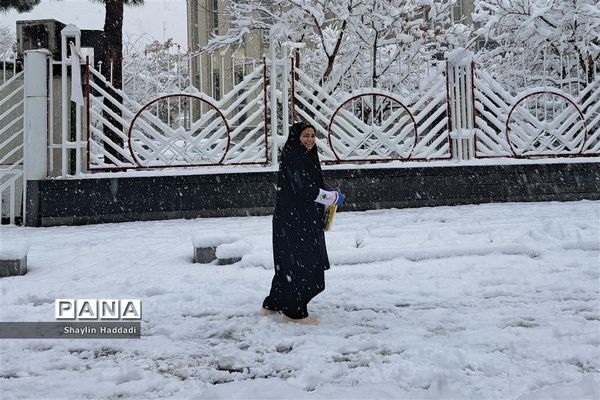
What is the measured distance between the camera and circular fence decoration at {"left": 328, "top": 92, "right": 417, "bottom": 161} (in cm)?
831

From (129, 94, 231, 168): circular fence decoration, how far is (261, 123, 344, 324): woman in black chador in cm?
434

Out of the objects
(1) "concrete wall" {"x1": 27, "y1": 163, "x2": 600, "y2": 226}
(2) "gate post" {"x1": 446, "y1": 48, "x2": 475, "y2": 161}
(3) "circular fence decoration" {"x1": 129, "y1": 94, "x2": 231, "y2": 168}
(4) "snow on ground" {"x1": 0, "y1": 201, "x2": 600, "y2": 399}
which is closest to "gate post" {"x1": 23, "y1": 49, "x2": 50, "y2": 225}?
(1) "concrete wall" {"x1": 27, "y1": 163, "x2": 600, "y2": 226}

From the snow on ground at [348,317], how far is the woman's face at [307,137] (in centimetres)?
127

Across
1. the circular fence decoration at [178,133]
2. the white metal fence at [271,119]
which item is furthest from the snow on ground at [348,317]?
the white metal fence at [271,119]

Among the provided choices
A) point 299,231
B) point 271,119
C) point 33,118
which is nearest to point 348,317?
point 299,231

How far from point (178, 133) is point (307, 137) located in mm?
4469

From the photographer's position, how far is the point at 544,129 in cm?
885

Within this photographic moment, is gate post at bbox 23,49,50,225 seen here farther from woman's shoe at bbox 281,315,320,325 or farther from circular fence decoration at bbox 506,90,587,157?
circular fence decoration at bbox 506,90,587,157

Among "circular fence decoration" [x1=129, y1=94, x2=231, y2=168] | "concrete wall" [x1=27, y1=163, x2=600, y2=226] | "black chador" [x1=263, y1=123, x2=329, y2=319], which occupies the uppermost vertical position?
"circular fence decoration" [x1=129, y1=94, x2=231, y2=168]

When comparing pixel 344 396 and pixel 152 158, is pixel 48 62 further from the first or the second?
pixel 344 396

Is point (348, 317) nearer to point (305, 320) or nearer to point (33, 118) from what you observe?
point (305, 320)

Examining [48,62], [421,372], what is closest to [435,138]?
[48,62]

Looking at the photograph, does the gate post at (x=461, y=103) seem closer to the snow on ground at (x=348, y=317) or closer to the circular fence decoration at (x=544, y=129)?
Result: the circular fence decoration at (x=544, y=129)

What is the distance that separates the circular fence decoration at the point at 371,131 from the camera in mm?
8312
